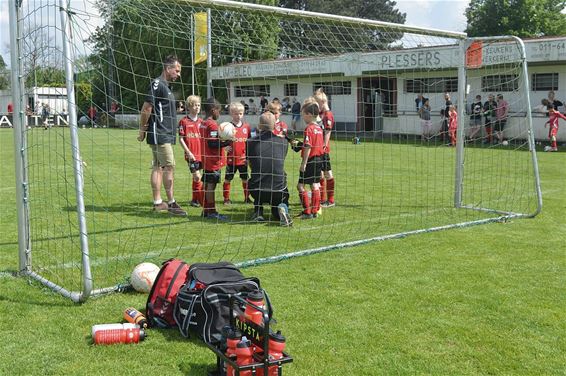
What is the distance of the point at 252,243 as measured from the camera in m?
7.03

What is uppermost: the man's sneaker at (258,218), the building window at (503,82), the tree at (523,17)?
the tree at (523,17)

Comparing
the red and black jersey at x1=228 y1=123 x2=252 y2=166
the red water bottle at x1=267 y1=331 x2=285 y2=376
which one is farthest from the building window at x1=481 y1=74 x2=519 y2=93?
the red water bottle at x1=267 y1=331 x2=285 y2=376

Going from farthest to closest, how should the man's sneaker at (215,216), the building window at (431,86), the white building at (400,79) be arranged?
the building window at (431,86), the white building at (400,79), the man's sneaker at (215,216)

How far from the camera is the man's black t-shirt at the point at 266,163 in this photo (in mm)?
7906

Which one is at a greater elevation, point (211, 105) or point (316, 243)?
point (211, 105)

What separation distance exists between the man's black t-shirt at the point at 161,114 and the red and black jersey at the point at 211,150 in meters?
0.55

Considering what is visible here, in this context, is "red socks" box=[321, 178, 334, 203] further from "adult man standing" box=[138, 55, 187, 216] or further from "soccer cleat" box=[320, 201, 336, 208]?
"adult man standing" box=[138, 55, 187, 216]

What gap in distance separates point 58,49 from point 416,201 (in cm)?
681

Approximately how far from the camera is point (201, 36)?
7.38 meters

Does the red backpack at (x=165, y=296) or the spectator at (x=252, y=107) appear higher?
the spectator at (x=252, y=107)

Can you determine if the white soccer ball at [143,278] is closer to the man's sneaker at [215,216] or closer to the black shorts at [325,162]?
the man's sneaker at [215,216]

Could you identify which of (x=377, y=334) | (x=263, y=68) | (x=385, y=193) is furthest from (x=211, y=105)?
(x=377, y=334)

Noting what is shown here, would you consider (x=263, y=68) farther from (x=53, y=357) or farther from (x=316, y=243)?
(x=53, y=357)

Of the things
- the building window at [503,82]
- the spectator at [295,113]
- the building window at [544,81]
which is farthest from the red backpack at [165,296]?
the building window at [544,81]
